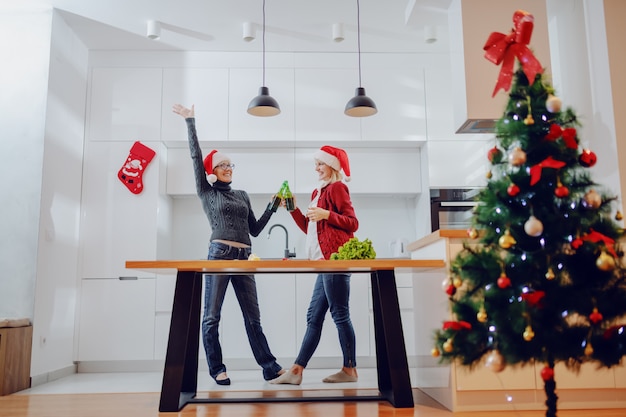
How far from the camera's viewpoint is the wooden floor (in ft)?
7.87

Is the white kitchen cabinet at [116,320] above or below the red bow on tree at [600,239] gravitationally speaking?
below

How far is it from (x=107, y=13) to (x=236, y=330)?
253 centimetres

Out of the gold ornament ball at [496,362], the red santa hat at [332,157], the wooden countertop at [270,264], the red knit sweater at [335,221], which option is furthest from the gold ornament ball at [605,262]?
the red santa hat at [332,157]

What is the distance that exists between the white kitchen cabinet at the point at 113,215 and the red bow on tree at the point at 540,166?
11.2ft

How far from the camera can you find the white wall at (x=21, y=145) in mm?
3533

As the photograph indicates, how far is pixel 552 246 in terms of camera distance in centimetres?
150

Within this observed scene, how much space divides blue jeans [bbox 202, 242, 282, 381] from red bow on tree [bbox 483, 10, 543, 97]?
206cm

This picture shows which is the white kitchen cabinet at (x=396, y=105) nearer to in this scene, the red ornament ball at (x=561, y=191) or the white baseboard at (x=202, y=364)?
the white baseboard at (x=202, y=364)

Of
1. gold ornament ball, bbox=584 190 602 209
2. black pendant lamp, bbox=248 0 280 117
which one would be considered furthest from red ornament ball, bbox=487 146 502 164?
black pendant lamp, bbox=248 0 280 117

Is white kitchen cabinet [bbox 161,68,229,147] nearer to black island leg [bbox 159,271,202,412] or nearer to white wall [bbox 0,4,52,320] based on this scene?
white wall [bbox 0,4,52,320]

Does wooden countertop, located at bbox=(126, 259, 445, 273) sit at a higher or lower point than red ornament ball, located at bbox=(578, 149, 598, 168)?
lower

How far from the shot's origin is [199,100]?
4.54 meters

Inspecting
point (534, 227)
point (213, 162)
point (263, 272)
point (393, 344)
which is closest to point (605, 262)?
point (534, 227)

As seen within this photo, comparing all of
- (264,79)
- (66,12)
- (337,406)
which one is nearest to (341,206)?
(337,406)
